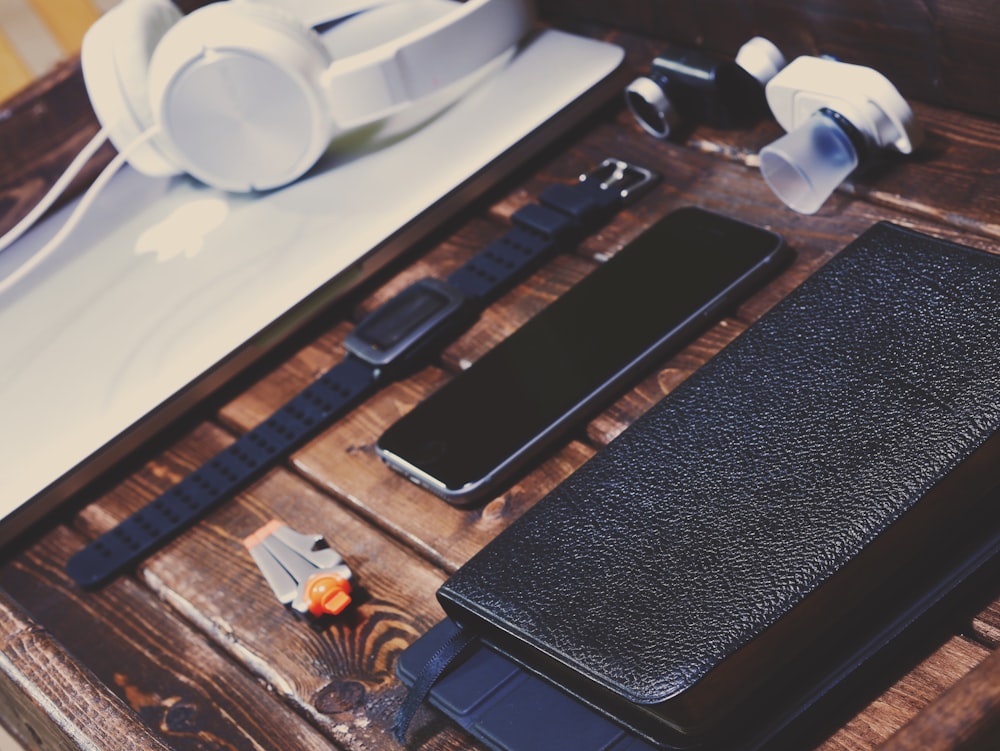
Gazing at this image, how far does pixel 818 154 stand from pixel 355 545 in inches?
13.1

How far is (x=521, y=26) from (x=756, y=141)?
0.73 feet

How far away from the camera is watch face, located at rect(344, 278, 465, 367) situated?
74 centimetres

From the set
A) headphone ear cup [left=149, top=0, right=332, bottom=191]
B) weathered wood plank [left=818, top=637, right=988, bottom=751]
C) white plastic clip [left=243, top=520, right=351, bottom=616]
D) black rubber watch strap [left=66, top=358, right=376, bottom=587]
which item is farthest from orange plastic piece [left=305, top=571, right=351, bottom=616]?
headphone ear cup [left=149, top=0, right=332, bottom=191]

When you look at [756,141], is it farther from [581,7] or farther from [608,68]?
[581,7]

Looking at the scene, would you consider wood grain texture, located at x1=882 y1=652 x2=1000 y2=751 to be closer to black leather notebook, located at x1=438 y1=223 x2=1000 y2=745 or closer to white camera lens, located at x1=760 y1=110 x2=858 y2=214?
black leather notebook, located at x1=438 y1=223 x2=1000 y2=745

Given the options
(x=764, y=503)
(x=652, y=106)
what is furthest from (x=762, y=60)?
(x=764, y=503)

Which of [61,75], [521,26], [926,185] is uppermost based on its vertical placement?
[61,75]

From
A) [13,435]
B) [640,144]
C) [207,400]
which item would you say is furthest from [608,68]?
[13,435]

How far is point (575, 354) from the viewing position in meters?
0.68

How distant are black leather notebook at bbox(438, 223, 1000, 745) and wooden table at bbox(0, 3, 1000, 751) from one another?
0.16 feet

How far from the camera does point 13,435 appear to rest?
2.49 feet

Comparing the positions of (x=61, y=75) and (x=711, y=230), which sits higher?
(x=61, y=75)

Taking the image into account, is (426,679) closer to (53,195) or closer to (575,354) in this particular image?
(575,354)

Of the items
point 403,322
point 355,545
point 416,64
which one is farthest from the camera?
point 416,64
